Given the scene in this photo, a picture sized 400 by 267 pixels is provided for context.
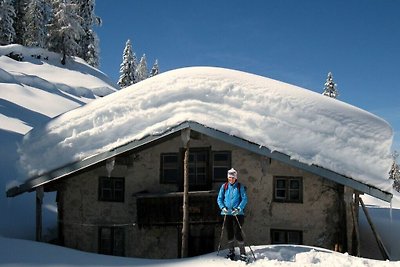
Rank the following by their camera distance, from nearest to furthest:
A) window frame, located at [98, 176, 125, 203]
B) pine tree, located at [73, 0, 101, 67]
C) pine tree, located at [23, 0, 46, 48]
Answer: window frame, located at [98, 176, 125, 203] < pine tree, located at [23, 0, 46, 48] < pine tree, located at [73, 0, 101, 67]

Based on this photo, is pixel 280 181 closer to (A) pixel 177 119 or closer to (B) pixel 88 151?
(A) pixel 177 119

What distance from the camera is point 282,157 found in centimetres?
1053

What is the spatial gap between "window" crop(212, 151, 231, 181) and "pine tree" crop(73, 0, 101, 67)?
50.4 m

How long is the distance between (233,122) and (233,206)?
115 inches

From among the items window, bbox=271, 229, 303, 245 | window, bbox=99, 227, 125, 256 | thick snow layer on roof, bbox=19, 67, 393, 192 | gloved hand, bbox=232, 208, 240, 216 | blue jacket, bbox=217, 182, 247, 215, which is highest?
thick snow layer on roof, bbox=19, 67, 393, 192

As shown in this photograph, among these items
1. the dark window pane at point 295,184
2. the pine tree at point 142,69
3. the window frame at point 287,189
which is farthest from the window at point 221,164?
the pine tree at point 142,69

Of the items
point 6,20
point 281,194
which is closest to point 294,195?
point 281,194

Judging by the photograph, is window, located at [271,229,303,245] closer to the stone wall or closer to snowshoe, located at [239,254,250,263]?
the stone wall

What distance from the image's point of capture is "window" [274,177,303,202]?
12164 mm

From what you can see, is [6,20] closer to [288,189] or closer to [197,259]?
[288,189]

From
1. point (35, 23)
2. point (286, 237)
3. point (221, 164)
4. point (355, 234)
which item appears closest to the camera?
point (355, 234)

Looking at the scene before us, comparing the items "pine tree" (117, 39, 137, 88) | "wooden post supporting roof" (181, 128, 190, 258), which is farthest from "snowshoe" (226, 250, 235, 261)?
"pine tree" (117, 39, 137, 88)

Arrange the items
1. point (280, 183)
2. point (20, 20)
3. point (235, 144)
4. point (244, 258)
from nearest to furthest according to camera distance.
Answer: point (244, 258) → point (235, 144) → point (280, 183) → point (20, 20)

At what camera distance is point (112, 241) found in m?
13.2
